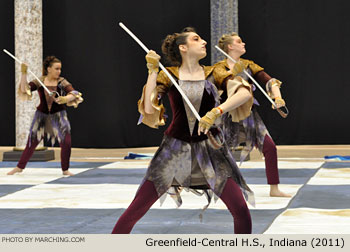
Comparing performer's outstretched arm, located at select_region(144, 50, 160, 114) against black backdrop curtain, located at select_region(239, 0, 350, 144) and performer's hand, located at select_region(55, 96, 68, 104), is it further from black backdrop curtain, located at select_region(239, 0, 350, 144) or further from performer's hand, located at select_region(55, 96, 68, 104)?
black backdrop curtain, located at select_region(239, 0, 350, 144)

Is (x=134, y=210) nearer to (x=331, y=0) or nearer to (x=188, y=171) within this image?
(x=188, y=171)

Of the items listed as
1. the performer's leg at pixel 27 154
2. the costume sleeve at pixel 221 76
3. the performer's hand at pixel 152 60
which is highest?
the performer's hand at pixel 152 60

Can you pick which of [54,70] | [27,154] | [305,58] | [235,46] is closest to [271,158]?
[235,46]

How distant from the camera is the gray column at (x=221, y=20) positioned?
421 inches

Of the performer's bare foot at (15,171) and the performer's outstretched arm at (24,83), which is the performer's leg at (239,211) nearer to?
the performer's outstretched arm at (24,83)

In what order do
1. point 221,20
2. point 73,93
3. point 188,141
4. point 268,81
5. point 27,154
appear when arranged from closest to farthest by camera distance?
point 188,141, point 268,81, point 73,93, point 27,154, point 221,20

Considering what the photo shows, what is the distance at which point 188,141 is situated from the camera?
4316mm

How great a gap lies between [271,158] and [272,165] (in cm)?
7

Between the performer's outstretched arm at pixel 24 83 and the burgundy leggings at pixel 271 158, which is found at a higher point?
the performer's outstretched arm at pixel 24 83

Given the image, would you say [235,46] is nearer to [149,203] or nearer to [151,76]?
[151,76]

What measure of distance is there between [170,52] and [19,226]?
75.6 inches

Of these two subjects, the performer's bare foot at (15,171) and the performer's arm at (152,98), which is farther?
the performer's bare foot at (15,171)

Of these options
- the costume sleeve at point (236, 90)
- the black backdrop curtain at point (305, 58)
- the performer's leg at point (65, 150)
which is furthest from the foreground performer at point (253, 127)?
the black backdrop curtain at point (305, 58)

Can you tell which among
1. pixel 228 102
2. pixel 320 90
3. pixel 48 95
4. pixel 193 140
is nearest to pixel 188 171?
pixel 193 140
